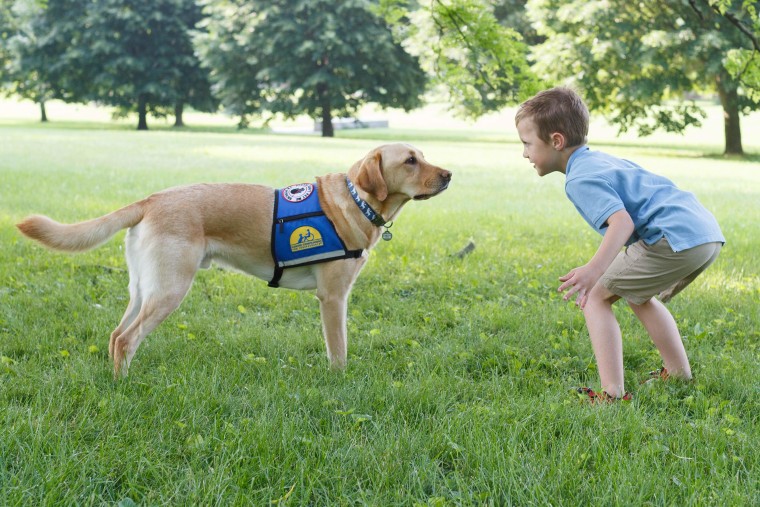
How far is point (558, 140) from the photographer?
3846mm

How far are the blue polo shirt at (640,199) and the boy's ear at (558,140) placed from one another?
0.09 m

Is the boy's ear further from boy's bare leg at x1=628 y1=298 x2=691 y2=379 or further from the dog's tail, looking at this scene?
the dog's tail

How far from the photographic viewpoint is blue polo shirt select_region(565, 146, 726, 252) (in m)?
3.59

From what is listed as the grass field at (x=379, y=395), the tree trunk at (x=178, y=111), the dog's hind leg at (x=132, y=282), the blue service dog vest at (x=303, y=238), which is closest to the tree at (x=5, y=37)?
the tree trunk at (x=178, y=111)

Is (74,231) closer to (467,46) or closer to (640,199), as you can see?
(640,199)

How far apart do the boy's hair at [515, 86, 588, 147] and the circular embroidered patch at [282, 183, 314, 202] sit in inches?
59.5

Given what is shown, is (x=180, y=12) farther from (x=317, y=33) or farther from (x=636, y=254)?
(x=636, y=254)

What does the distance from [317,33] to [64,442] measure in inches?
1435

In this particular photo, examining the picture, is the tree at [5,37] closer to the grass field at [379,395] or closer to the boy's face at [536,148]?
the grass field at [379,395]

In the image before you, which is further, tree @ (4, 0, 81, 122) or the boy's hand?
tree @ (4, 0, 81, 122)

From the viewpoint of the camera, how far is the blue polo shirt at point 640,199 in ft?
11.8

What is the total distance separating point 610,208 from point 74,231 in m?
3.03

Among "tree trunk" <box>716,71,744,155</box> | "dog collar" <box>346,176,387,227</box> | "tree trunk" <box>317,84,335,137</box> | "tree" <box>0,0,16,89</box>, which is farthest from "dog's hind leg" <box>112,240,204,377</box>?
"tree" <box>0,0,16,89</box>

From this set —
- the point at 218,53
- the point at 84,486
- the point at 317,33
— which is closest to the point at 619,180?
the point at 84,486
